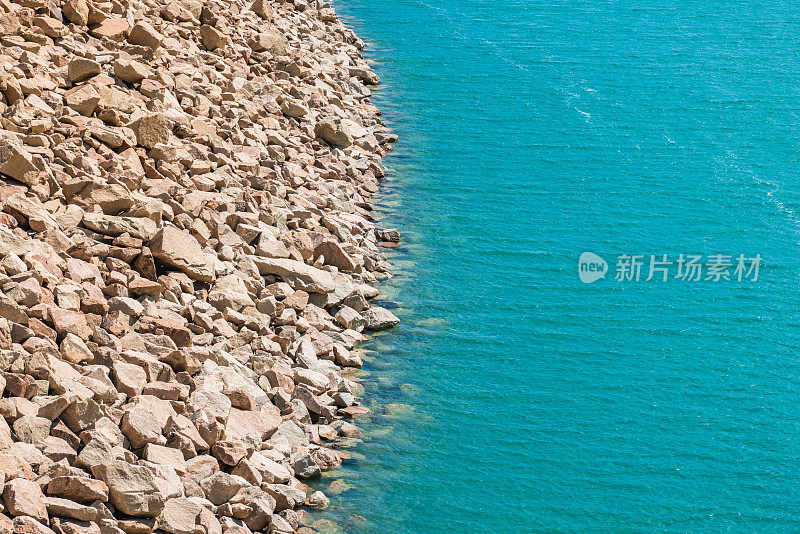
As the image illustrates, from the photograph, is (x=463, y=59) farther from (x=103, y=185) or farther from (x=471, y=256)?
(x=103, y=185)

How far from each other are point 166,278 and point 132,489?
4.38 metres

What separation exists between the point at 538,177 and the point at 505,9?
1322 centimetres

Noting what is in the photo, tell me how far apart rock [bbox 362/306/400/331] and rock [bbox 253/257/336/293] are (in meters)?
0.77

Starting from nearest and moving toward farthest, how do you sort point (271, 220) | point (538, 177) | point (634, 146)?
point (271, 220) < point (538, 177) < point (634, 146)

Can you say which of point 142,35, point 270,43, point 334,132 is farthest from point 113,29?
point 270,43

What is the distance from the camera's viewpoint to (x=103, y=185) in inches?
566

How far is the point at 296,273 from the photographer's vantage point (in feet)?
52.6

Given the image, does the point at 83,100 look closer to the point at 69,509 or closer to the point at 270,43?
the point at 69,509

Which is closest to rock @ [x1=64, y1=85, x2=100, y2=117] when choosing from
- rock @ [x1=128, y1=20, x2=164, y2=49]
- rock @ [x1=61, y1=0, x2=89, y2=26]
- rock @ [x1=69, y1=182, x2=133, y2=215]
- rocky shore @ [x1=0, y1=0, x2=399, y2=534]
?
rocky shore @ [x1=0, y1=0, x2=399, y2=534]

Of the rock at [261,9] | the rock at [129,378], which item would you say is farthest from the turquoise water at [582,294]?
the rock at [261,9]

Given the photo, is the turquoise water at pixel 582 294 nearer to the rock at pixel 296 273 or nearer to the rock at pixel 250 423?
the rock at pixel 250 423

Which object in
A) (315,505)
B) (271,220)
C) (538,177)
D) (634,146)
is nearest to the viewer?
(315,505)

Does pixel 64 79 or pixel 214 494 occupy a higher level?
pixel 64 79

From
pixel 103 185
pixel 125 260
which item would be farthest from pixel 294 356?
pixel 103 185
